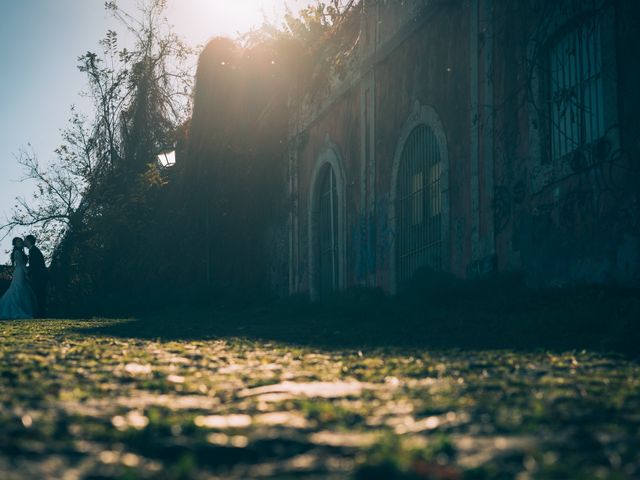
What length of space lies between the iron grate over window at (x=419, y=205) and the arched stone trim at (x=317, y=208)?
3105mm

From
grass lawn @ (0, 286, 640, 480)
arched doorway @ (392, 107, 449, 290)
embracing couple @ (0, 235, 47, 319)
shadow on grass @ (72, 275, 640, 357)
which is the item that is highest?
arched doorway @ (392, 107, 449, 290)

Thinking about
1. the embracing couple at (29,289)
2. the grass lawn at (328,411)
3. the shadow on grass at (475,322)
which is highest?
the embracing couple at (29,289)

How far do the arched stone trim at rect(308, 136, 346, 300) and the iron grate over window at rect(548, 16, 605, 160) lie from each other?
26.0 feet

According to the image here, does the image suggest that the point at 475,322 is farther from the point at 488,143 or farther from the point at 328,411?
the point at 328,411

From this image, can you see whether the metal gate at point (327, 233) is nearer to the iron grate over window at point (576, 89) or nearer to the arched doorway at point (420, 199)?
the arched doorway at point (420, 199)

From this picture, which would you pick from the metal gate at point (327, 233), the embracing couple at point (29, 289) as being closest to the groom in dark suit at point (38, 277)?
the embracing couple at point (29, 289)

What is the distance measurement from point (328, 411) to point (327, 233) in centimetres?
1566

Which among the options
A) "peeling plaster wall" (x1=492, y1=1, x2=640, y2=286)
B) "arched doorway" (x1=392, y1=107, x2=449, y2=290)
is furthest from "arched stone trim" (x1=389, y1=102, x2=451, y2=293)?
"peeling plaster wall" (x1=492, y1=1, x2=640, y2=286)

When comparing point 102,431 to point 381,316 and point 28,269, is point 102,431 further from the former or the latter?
point 28,269

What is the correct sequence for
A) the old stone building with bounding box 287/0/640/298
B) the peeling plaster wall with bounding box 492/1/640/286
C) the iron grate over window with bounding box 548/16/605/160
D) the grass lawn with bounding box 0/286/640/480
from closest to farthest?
the grass lawn with bounding box 0/286/640/480 → the peeling plaster wall with bounding box 492/1/640/286 → the old stone building with bounding box 287/0/640/298 → the iron grate over window with bounding box 548/16/605/160

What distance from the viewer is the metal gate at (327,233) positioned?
17891 millimetres

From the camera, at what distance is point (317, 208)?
19.4 m

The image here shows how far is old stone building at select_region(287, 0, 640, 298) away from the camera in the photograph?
7.84 metres

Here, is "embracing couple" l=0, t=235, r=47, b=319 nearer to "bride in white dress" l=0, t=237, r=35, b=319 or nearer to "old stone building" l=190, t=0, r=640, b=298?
"bride in white dress" l=0, t=237, r=35, b=319
